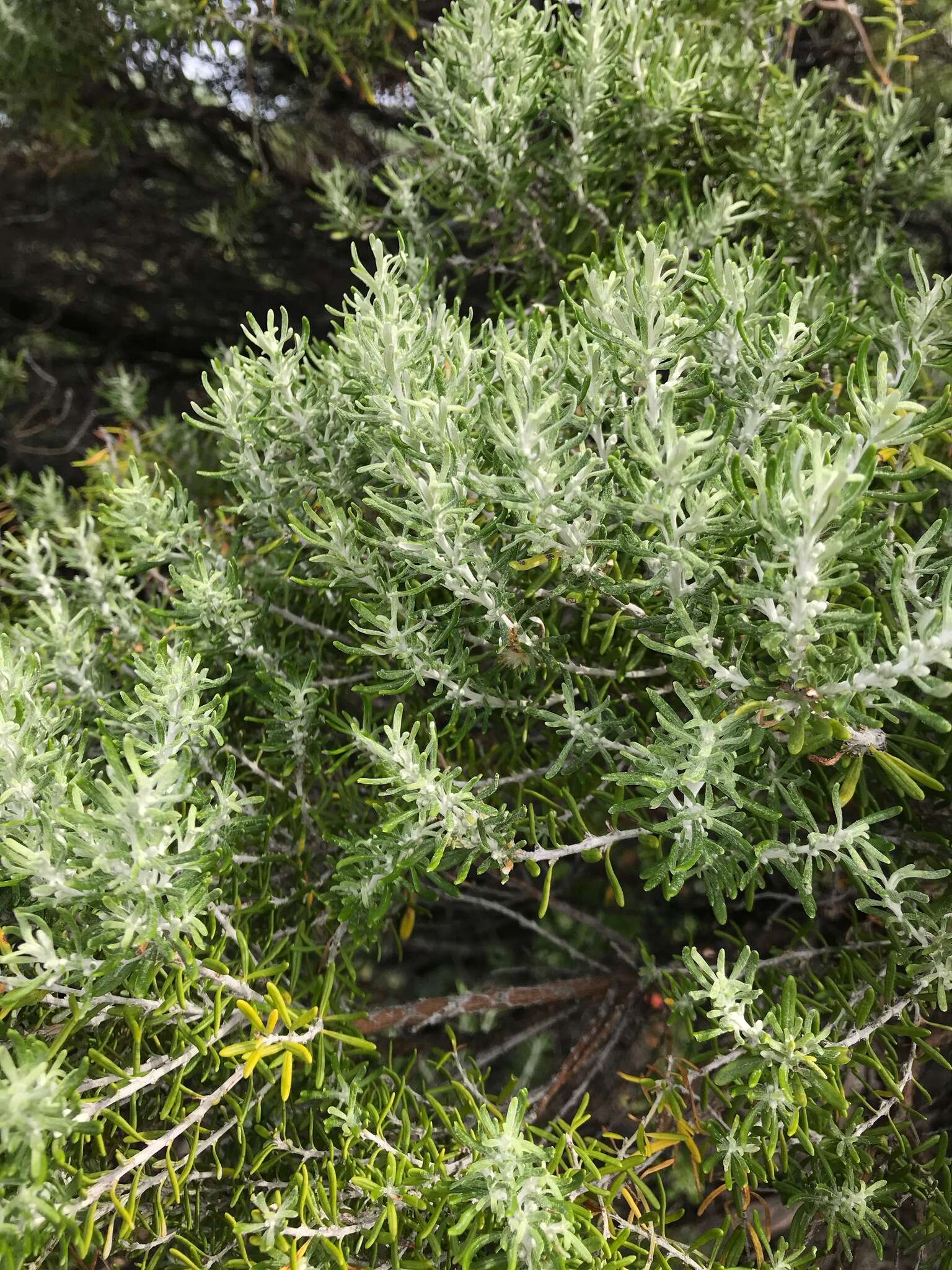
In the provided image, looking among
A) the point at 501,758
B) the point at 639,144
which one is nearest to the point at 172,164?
the point at 639,144

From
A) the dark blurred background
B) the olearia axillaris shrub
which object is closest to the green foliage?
the olearia axillaris shrub

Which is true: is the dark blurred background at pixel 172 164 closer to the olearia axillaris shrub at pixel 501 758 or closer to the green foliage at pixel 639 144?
the green foliage at pixel 639 144

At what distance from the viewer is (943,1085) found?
5.08 feet

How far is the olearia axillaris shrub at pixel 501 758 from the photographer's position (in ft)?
3.02

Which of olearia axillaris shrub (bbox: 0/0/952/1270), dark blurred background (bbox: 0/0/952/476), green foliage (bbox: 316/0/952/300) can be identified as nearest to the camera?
olearia axillaris shrub (bbox: 0/0/952/1270)

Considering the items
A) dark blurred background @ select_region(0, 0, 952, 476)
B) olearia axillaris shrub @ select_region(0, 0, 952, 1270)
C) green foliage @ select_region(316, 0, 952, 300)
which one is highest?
dark blurred background @ select_region(0, 0, 952, 476)

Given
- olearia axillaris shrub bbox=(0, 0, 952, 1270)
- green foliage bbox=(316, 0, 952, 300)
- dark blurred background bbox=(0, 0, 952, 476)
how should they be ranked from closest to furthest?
olearia axillaris shrub bbox=(0, 0, 952, 1270) → green foliage bbox=(316, 0, 952, 300) → dark blurred background bbox=(0, 0, 952, 476)

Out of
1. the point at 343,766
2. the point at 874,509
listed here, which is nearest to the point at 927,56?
the point at 874,509

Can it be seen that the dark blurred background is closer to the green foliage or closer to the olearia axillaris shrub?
the green foliage

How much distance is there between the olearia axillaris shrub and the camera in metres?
0.92

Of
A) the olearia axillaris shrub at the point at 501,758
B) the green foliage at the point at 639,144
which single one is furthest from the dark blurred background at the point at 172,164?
the olearia axillaris shrub at the point at 501,758

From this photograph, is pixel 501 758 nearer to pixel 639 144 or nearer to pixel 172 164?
Answer: pixel 639 144

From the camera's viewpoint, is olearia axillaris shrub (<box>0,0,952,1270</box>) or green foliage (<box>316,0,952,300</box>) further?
green foliage (<box>316,0,952,300</box>)

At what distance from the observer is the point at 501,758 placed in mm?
1377
